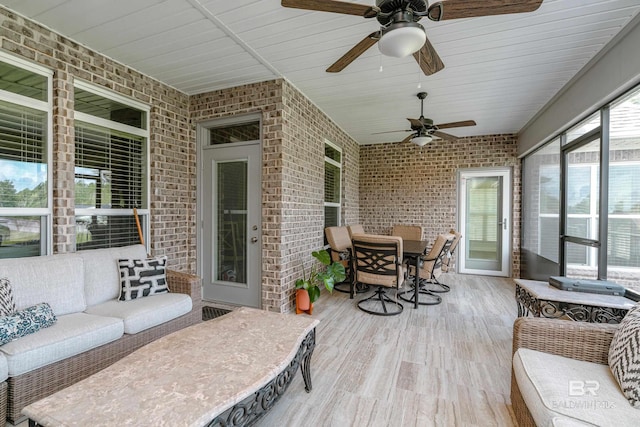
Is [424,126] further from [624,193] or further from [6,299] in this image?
[6,299]

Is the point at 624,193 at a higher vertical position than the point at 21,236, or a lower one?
higher

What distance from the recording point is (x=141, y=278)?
2531 mm

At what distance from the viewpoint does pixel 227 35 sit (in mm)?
2443

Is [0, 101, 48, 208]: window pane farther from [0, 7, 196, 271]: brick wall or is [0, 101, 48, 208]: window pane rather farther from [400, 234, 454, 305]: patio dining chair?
[400, 234, 454, 305]: patio dining chair

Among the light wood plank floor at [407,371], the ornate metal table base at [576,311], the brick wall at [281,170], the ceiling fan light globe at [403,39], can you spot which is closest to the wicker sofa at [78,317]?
the brick wall at [281,170]

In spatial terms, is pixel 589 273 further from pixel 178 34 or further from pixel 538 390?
pixel 178 34

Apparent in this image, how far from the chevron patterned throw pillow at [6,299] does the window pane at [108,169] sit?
104 cm

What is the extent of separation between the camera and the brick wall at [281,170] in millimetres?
3279

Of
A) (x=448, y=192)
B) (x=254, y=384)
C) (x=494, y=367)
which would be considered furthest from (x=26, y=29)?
(x=448, y=192)

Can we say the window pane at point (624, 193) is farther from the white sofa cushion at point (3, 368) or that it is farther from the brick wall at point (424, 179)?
the white sofa cushion at point (3, 368)

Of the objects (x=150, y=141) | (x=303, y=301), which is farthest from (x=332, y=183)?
(x=150, y=141)

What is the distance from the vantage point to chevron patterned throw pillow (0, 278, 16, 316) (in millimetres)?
1731

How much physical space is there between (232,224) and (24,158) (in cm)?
199

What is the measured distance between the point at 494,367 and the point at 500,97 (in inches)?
132
